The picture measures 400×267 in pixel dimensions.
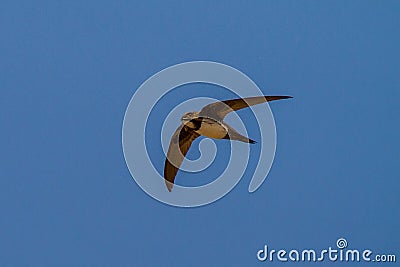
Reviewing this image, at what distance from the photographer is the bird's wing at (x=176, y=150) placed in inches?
75.0

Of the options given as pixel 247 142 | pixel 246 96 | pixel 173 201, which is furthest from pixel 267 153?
pixel 173 201

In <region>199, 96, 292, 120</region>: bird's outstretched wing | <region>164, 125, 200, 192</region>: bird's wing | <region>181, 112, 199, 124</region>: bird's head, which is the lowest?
<region>164, 125, 200, 192</region>: bird's wing

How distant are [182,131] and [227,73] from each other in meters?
0.26

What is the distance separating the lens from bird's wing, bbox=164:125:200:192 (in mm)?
1906
